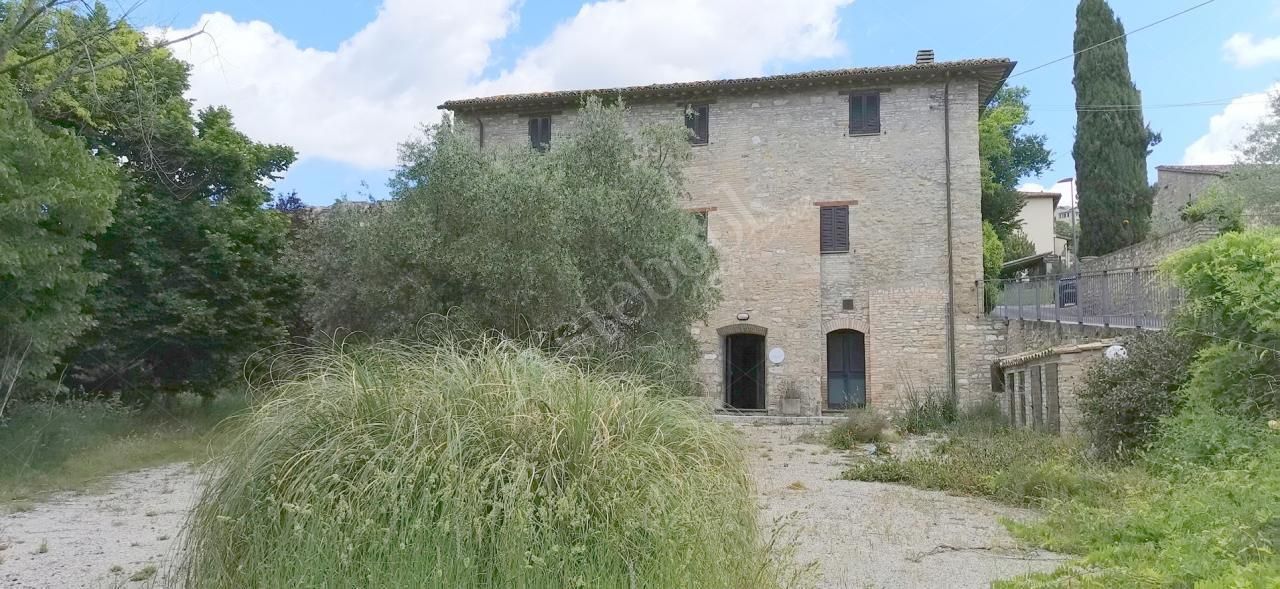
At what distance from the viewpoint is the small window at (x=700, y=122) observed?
1841 centimetres

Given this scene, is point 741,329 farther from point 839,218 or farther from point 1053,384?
point 1053,384

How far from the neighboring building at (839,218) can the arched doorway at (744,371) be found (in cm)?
11

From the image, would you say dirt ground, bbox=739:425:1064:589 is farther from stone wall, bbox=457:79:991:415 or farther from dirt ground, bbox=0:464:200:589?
stone wall, bbox=457:79:991:415

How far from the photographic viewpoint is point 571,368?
416cm

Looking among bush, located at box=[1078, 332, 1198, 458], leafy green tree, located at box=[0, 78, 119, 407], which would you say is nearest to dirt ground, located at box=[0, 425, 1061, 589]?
leafy green tree, located at box=[0, 78, 119, 407]

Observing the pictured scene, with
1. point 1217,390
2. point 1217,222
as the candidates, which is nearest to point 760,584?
point 1217,390

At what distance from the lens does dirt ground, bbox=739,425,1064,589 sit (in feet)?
15.7

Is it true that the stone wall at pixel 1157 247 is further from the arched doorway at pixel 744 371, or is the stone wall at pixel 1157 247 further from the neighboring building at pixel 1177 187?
the arched doorway at pixel 744 371

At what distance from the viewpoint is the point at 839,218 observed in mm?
17766

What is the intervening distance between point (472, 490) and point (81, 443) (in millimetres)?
9313

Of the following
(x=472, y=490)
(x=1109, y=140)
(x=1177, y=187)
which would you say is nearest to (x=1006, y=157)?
(x=1109, y=140)

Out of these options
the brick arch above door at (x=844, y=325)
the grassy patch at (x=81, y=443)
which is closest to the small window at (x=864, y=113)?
the brick arch above door at (x=844, y=325)

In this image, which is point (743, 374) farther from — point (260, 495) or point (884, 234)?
point (260, 495)

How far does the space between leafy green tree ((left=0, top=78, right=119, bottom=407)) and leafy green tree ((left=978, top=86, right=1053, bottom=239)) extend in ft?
63.8
